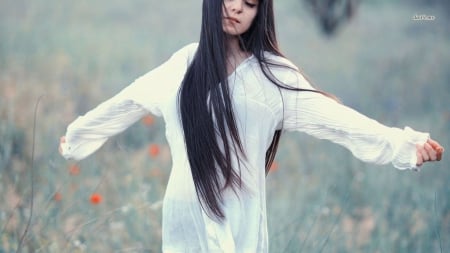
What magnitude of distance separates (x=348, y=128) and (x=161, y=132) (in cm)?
394

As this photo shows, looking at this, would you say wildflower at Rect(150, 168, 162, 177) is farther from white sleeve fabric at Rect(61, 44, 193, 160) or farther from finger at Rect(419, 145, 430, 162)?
finger at Rect(419, 145, 430, 162)

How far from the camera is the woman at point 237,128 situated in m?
2.94

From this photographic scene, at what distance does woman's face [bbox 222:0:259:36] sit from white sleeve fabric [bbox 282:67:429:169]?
19cm

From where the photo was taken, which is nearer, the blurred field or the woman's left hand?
the woman's left hand

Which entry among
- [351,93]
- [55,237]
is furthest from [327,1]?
[55,237]

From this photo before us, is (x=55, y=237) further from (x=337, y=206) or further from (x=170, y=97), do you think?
(x=337, y=206)

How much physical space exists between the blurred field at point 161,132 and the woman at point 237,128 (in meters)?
0.46

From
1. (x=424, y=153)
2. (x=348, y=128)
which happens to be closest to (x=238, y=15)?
(x=348, y=128)

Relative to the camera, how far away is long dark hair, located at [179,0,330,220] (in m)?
2.94

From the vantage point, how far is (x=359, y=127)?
2.95 metres

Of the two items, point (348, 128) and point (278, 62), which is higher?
point (278, 62)

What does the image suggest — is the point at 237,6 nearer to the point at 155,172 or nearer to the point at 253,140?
the point at 253,140

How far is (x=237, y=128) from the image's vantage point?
2.96 meters

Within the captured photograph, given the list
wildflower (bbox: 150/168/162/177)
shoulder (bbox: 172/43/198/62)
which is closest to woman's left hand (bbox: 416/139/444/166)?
shoulder (bbox: 172/43/198/62)
